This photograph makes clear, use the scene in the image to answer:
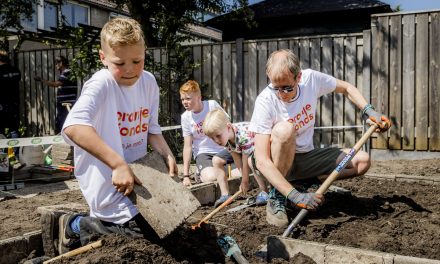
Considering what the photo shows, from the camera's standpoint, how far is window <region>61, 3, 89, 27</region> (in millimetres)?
20258

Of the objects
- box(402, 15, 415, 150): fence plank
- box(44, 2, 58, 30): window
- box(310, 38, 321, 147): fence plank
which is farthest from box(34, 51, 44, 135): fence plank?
box(44, 2, 58, 30): window

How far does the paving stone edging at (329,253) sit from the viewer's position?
257 centimetres

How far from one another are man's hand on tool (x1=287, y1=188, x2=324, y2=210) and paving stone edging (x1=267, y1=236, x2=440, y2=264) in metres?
0.50

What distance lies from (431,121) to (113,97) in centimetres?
571

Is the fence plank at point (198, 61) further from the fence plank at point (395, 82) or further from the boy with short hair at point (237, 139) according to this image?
the boy with short hair at point (237, 139)

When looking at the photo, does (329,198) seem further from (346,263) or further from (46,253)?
(46,253)

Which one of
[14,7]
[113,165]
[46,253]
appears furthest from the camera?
[14,7]

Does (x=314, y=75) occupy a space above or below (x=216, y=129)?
above

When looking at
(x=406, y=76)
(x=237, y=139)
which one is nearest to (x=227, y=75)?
(x=406, y=76)

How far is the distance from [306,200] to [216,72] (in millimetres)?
5966

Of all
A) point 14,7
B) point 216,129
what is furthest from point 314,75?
point 14,7

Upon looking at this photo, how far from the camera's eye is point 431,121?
7.29 meters

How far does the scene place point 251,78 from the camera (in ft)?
28.7

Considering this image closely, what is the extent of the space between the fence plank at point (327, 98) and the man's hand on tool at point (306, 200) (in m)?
4.87
